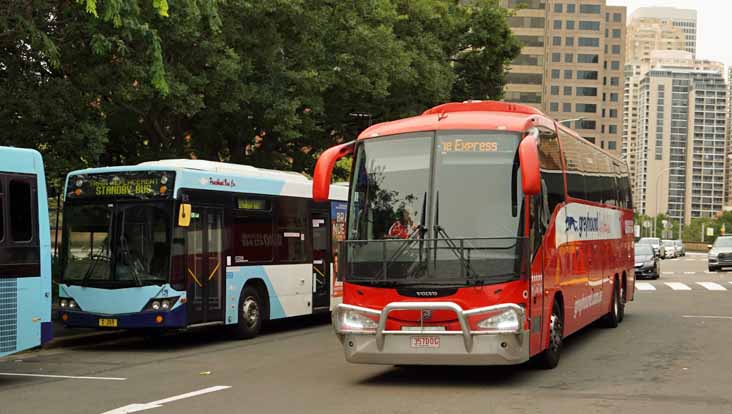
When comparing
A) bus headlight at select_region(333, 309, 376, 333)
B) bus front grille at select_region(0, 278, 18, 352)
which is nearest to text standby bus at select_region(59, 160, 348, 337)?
bus front grille at select_region(0, 278, 18, 352)

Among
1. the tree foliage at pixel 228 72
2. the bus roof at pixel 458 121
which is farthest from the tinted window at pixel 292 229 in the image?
the bus roof at pixel 458 121

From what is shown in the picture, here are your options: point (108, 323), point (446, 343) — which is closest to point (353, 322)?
point (446, 343)

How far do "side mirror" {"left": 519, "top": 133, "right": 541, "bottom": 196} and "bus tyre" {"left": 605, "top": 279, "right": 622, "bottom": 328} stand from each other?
908 centimetres

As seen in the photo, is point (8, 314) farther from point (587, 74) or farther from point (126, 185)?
point (587, 74)

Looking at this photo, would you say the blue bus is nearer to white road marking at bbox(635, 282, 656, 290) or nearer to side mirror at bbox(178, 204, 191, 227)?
side mirror at bbox(178, 204, 191, 227)

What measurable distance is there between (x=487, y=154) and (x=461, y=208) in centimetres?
75

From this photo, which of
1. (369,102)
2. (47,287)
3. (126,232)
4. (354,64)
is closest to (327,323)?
(126,232)

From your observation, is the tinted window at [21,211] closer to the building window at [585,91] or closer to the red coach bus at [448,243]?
the red coach bus at [448,243]

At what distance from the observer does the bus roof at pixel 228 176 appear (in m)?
15.9

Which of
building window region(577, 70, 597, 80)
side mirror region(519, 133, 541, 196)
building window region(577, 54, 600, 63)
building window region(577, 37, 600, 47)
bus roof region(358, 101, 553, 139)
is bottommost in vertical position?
side mirror region(519, 133, 541, 196)

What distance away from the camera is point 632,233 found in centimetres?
2241

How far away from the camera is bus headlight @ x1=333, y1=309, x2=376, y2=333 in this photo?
37.1ft

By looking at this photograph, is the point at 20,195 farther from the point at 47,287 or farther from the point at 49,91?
the point at 49,91

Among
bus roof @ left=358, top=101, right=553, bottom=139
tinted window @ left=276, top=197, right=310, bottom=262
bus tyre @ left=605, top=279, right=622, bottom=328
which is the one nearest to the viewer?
bus roof @ left=358, top=101, right=553, bottom=139
